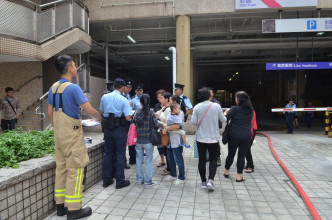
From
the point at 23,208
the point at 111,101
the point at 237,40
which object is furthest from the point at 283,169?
the point at 237,40

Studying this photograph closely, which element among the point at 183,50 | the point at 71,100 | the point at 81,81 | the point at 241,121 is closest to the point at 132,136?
the point at 71,100

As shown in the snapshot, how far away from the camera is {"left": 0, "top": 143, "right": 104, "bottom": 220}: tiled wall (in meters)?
2.37

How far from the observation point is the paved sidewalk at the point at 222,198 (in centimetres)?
310

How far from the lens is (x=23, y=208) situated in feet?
8.46

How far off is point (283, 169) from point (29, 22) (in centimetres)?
812

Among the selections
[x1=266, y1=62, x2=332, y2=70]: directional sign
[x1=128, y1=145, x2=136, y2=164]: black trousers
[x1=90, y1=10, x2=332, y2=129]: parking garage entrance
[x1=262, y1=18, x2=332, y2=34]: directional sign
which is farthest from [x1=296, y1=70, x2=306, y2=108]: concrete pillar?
[x1=128, y1=145, x2=136, y2=164]: black trousers

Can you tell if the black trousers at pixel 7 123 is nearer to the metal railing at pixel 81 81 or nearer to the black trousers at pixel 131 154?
the metal railing at pixel 81 81

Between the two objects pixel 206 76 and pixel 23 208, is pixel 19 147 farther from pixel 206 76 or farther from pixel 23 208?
pixel 206 76

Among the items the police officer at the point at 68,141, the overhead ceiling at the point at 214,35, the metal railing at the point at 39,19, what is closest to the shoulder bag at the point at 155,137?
the police officer at the point at 68,141

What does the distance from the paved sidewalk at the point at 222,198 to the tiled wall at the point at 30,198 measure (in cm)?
23

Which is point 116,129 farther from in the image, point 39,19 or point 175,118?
point 39,19

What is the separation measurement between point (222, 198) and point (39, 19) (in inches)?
305

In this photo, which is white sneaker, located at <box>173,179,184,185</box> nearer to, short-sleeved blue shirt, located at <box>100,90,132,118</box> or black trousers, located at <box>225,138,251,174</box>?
black trousers, located at <box>225,138,251,174</box>

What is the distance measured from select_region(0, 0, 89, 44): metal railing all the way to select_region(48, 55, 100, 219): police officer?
5.00 metres
